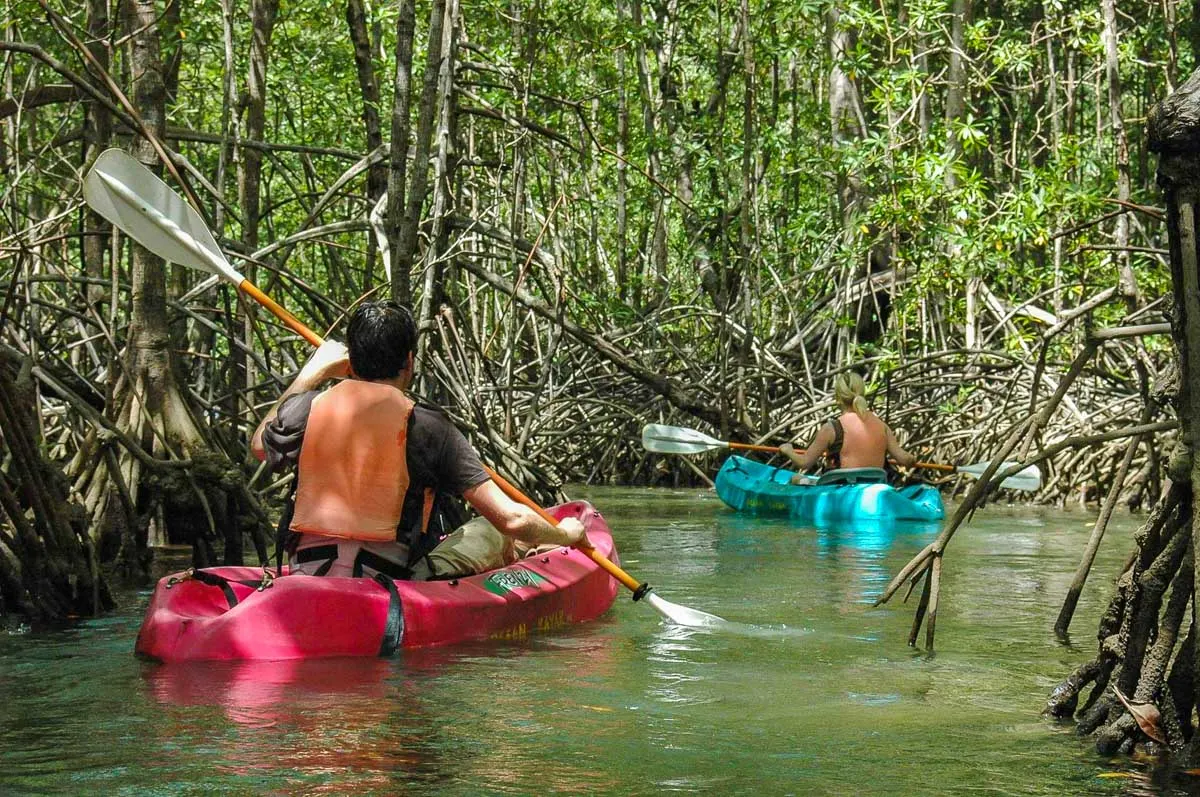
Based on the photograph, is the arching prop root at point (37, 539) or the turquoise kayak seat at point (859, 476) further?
the turquoise kayak seat at point (859, 476)

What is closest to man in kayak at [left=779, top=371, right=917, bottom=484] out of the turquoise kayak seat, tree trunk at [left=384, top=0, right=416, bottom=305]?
the turquoise kayak seat

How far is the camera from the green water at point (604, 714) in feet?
11.0

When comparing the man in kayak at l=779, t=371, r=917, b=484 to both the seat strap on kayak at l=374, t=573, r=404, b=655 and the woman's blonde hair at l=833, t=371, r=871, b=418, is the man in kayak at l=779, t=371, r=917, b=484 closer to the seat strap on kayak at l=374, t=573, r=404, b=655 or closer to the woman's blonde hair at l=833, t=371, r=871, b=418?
the woman's blonde hair at l=833, t=371, r=871, b=418

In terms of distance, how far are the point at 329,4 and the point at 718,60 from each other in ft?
12.7

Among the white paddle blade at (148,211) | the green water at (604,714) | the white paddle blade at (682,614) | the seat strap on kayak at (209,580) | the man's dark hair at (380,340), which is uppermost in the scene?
the white paddle blade at (148,211)

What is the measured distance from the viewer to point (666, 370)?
13148 millimetres

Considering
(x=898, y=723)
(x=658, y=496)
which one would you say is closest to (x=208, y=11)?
(x=658, y=496)

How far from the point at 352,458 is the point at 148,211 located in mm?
1467

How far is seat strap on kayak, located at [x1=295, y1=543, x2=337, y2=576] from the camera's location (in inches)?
186

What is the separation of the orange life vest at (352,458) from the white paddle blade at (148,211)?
3.90 ft

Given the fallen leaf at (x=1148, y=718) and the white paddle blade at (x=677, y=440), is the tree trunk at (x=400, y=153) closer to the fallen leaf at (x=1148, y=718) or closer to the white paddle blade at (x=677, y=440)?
the white paddle blade at (x=677, y=440)

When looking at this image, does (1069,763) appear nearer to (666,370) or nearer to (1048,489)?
(1048,489)

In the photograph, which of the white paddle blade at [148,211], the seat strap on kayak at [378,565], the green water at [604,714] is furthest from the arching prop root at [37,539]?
the seat strap on kayak at [378,565]

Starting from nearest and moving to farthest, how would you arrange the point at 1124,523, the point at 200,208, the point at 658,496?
the point at 200,208 → the point at 1124,523 → the point at 658,496
